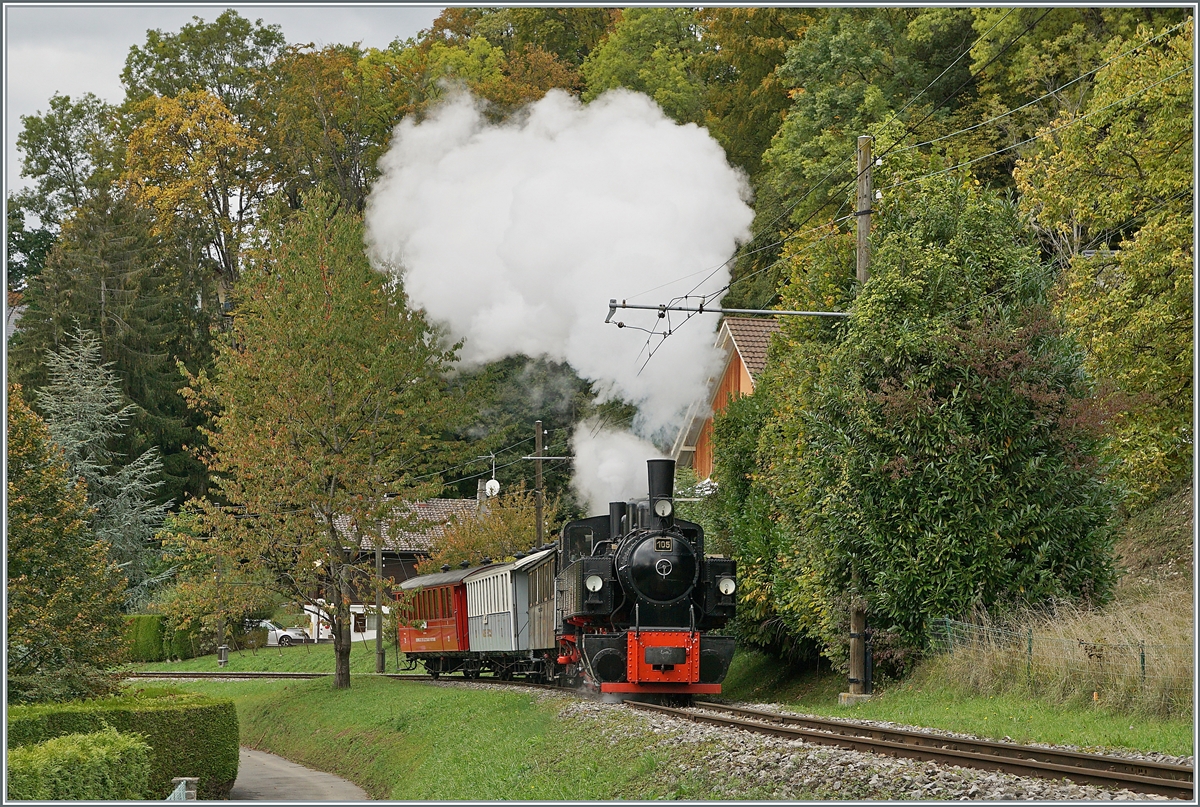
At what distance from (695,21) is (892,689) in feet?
116

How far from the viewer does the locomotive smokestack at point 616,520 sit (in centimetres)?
2031

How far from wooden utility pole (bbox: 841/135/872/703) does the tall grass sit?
130cm

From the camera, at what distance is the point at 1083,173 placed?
23.1 m

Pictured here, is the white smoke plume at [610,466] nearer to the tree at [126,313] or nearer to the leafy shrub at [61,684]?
the leafy shrub at [61,684]

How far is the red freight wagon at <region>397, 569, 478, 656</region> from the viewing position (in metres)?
31.2

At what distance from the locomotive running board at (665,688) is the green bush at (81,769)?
659 cm

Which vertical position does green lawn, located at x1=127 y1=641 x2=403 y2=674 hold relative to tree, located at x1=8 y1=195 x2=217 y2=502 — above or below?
below

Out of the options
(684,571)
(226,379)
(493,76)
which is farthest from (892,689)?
(493,76)

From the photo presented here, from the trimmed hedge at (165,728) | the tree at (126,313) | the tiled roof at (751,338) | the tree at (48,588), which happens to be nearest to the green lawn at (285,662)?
the tree at (126,313)

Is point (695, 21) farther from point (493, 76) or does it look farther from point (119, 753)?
point (119, 753)

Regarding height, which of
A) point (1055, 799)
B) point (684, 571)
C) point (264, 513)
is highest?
point (264, 513)

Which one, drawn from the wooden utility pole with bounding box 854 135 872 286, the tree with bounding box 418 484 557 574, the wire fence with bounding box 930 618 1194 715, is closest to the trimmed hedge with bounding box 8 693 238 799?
the wire fence with bounding box 930 618 1194 715

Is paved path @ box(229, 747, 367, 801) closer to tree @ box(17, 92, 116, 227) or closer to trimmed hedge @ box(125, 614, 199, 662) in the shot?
trimmed hedge @ box(125, 614, 199, 662)

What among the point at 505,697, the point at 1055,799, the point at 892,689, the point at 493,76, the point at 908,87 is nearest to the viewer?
the point at 1055,799
